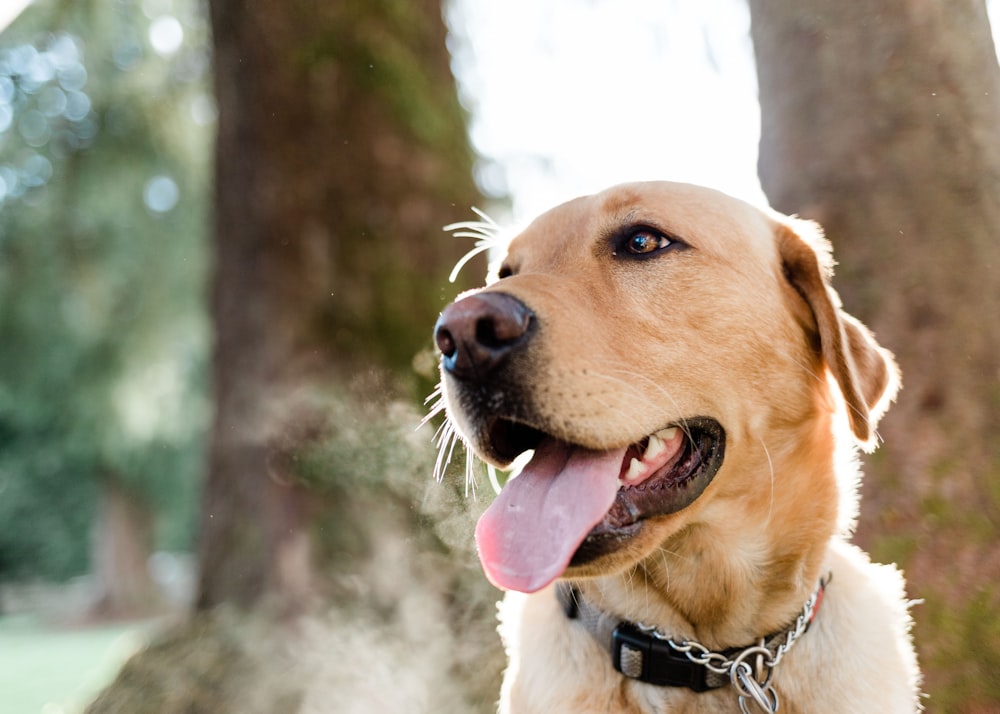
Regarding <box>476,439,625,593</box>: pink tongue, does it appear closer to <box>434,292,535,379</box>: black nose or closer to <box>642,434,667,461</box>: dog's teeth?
<box>642,434,667,461</box>: dog's teeth

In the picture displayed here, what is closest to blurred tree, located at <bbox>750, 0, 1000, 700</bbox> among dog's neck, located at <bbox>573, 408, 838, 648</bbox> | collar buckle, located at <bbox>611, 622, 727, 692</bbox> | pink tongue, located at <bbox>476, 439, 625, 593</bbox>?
dog's neck, located at <bbox>573, 408, 838, 648</bbox>

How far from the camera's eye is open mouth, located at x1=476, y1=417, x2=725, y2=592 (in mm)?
2254

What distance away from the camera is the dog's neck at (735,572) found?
2.70m

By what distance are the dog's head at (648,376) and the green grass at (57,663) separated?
9.81ft

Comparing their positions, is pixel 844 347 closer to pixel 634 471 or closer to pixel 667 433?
pixel 667 433

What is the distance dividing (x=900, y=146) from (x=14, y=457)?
2782cm

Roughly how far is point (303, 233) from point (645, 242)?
2.54 metres

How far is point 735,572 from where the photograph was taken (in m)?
2.72

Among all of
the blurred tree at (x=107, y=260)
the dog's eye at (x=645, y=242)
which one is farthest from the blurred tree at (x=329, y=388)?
the blurred tree at (x=107, y=260)

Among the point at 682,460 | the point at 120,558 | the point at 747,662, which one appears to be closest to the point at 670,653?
the point at 747,662

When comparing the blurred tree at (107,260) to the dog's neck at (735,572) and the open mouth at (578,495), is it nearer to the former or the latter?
the open mouth at (578,495)

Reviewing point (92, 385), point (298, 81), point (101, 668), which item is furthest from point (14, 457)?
point (298, 81)

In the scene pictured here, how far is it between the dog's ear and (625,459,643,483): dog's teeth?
76cm

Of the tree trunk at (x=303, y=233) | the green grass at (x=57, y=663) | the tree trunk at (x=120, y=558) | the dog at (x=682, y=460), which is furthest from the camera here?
the tree trunk at (x=120, y=558)
